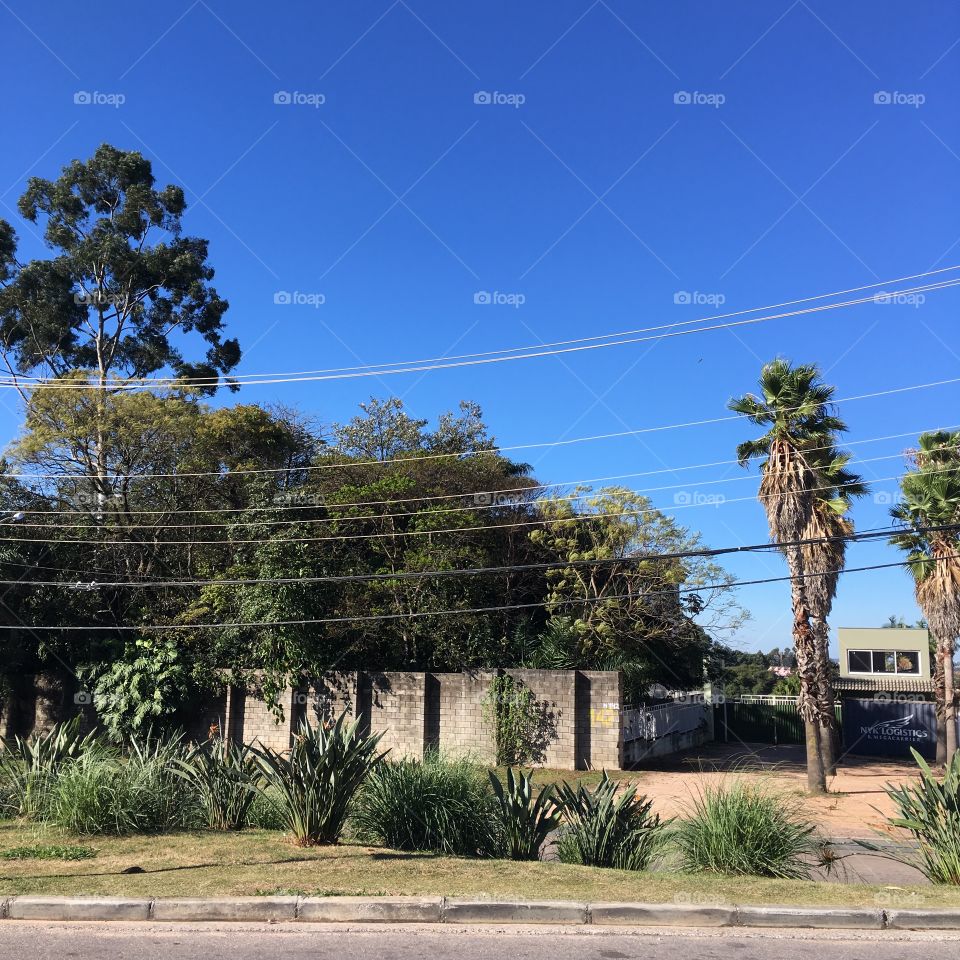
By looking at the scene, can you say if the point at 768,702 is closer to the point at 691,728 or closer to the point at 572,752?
the point at 691,728

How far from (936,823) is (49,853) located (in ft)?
30.4

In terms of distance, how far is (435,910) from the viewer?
23.4 ft

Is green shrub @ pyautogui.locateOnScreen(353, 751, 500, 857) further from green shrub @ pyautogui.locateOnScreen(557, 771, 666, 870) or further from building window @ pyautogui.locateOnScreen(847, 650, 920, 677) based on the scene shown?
building window @ pyautogui.locateOnScreen(847, 650, 920, 677)

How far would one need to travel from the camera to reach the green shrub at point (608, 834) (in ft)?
30.2

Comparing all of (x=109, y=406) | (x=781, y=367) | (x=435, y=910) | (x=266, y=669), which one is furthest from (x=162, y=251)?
(x=435, y=910)

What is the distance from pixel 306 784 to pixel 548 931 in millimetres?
3460

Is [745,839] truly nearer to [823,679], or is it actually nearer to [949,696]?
[823,679]

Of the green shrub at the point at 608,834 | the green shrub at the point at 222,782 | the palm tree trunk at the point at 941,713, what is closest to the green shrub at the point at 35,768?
the green shrub at the point at 222,782

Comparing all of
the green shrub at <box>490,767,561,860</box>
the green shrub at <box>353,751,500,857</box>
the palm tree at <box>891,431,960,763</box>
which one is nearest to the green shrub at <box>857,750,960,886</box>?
the green shrub at <box>490,767,561,860</box>

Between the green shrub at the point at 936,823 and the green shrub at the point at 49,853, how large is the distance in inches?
329

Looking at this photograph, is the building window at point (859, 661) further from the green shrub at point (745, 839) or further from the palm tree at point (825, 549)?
the green shrub at point (745, 839)

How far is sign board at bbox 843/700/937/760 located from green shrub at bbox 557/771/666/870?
71.5 ft

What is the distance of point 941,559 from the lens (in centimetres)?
2327

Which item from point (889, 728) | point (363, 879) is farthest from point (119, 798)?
point (889, 728)
